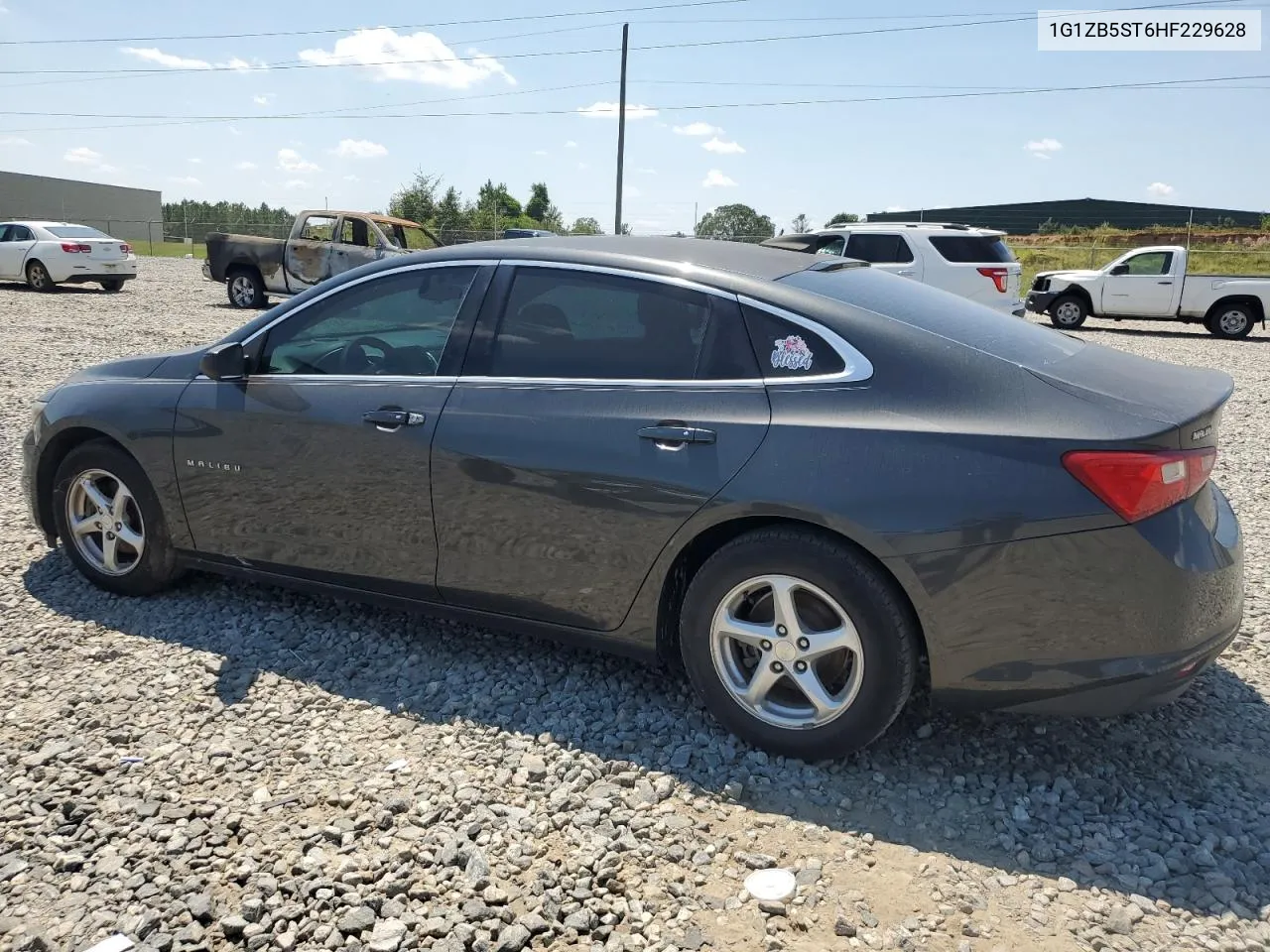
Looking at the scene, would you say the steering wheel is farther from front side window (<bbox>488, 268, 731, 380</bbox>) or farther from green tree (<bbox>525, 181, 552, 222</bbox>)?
green tree (<bbox>525, 181, 552, 222</bbox>)

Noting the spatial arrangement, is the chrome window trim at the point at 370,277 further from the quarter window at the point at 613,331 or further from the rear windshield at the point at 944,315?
the rear windshield at the point at 944,315

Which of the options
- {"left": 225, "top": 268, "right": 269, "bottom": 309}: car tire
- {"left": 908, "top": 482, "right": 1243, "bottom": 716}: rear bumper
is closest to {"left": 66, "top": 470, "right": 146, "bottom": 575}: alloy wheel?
{"left": 908, "top": 482, "right": 1243, "bottom": 716}: rear bumper

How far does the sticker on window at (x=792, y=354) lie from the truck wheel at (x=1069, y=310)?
1822 cm

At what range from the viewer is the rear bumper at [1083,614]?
104 inches

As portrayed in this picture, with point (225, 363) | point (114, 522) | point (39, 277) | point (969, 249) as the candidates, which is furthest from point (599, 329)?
point (39, 277)

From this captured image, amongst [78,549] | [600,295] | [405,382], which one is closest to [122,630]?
[78,549]

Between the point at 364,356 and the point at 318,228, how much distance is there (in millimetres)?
15019

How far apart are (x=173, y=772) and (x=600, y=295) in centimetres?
204

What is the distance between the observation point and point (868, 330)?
3.01 meters

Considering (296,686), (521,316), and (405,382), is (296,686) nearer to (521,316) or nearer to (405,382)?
(405,382)

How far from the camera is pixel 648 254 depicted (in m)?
3.45

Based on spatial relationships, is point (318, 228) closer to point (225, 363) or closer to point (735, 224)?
point (225, 363)

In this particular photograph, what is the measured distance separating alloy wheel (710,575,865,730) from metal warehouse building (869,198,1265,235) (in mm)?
41207

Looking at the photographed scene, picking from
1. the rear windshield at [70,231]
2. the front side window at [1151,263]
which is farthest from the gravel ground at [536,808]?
the rear windshield at [70,231]
